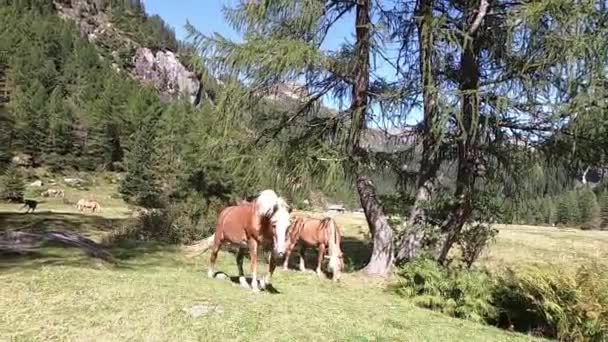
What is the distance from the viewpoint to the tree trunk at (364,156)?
37.9 feet

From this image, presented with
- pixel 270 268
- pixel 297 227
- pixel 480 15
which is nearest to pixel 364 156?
pixel 297 227

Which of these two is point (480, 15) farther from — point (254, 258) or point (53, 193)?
point (53, 193)

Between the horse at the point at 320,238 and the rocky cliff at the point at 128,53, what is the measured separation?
137 m

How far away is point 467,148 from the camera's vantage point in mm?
12078

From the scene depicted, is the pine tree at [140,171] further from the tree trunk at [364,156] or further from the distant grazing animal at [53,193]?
the tree trunk at [364,156]

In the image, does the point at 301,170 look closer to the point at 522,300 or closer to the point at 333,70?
the point at 333,70

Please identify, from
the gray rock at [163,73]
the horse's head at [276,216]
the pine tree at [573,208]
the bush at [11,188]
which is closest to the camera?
the horse's head at [276,216]

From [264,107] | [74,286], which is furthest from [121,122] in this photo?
[74,286]

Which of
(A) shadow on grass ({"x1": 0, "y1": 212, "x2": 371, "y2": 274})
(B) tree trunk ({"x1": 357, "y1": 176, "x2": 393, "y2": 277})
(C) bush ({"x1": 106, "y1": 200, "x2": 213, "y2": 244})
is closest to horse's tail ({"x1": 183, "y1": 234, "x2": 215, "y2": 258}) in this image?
(A) shadow on grass ({"x1": 0, "y1": 212, "x2": 371, "y2": 274})

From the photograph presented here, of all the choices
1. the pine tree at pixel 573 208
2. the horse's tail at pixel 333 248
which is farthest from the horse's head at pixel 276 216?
the pine tree at pixel 573 208

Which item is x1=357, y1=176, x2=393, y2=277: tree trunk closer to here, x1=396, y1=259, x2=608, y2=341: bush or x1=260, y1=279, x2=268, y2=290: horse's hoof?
x1=396, y1=259, x2=608, y2=341: bush

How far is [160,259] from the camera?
11836 mm

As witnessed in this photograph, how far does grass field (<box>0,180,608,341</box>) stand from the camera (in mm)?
5855

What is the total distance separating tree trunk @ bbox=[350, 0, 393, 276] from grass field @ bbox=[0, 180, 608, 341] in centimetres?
162
